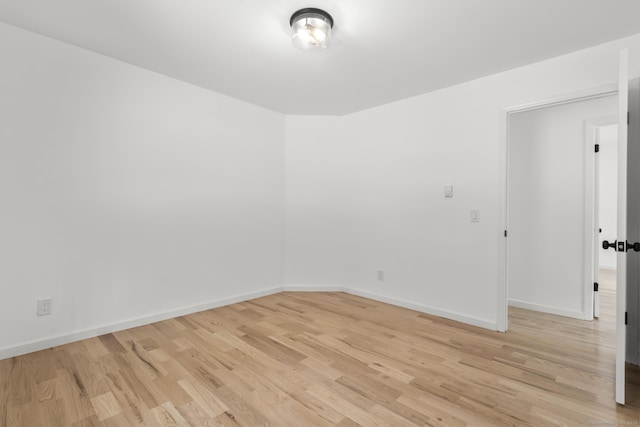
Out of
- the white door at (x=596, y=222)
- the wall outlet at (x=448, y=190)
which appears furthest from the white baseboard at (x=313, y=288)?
the white door at (x=596, y=222)

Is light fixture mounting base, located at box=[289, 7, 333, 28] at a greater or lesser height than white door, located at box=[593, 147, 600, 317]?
greater

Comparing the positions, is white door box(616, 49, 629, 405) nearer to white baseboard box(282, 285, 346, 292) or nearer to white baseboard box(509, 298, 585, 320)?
white baseboard box(509, 298, 585, 320)

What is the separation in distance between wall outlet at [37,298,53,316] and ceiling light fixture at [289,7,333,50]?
→ 2733mm

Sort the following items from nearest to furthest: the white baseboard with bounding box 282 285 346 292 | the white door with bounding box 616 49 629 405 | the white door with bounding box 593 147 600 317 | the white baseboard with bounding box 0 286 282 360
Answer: the white door with bounding box 616 49 629 405, the white baseboard with bounding box 0 286 282 360, the white door with bounding box 593 147 600 317, the white baseboard with bounding box 282 285 346 292

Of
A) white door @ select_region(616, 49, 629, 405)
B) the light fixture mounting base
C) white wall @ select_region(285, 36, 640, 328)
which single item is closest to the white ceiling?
the light fixture mounting base

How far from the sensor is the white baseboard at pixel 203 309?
2.24 m

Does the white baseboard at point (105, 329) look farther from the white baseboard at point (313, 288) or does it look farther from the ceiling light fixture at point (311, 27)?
the ceiling light fixture at point (311, 27)

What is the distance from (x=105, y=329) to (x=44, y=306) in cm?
48

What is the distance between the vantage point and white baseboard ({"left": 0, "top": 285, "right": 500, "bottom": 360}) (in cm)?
224

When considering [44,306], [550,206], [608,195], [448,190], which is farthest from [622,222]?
[608,195]

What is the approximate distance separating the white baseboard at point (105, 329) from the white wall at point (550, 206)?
131 inches

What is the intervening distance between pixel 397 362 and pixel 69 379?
7.18 feet

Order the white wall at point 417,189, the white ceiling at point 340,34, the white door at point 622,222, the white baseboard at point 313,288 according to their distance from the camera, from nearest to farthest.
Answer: the white door at point 622,222 → the white ceiling at point 340,34 → the white wall at point 417,189 → the white baseboard at point 313,288

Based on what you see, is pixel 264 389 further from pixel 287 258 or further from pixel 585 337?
pixel 585 337
